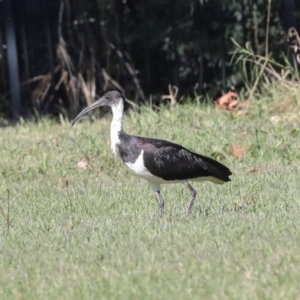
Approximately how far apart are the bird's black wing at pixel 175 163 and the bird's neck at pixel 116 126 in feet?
0.73

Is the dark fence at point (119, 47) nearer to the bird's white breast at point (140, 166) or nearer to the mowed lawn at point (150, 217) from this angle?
the mowed lawn at point (150, 217)

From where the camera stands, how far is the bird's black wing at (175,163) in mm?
8109

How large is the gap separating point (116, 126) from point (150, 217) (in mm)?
850

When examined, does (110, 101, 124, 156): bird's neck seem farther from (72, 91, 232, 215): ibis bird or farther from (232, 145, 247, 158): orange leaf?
(232, 145, 247, 158): orange leaf

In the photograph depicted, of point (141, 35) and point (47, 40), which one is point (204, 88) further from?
point (47, 40)

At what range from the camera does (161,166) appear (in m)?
8.09

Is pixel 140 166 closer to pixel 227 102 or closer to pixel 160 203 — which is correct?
pixel 160 203

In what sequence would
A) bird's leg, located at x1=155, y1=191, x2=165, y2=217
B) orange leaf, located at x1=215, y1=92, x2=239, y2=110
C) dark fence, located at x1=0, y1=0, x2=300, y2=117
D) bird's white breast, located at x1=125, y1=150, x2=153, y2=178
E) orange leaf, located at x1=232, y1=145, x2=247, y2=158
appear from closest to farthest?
bird's white breast, located at x1=125, y1=150, x2=153, y2=178
bird's leg, located at x1=155, y1=191, x2=165, y2=217
orange leaf, located at x1=232, y1=145, x2=247, y2=158
orange leaf, located at x1=215, y1=92, x2=239, y2=110
dark fence, located at x1=0, y1=0, x2=300, y2=117

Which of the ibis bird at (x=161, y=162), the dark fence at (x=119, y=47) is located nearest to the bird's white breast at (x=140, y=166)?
the ibis bird at (x=161, y=162)

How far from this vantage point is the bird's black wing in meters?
8.11

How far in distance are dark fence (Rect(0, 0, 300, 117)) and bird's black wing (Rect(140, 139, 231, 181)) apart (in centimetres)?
678

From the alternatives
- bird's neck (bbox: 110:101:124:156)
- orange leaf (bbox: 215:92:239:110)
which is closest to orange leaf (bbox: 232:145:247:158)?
orange leaf (bbox: 215:92:239:110)

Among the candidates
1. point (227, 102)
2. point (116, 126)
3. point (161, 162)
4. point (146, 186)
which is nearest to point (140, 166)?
point (161, 162)

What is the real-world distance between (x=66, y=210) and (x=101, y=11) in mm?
7180
